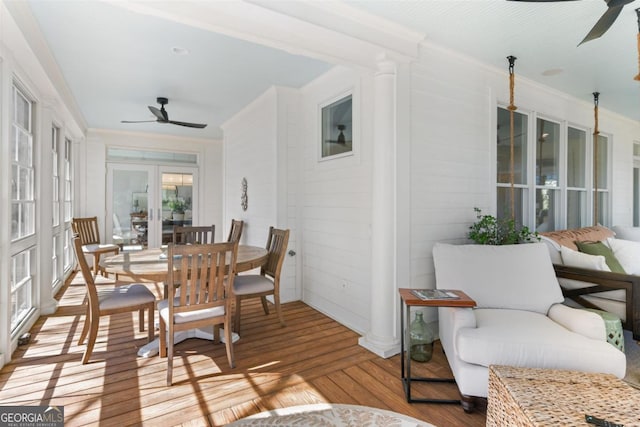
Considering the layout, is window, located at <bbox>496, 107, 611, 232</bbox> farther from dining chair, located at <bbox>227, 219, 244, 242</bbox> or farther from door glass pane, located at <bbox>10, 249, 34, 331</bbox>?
door glass pane, located at <bbox>10, 249, 34, 331</bbox>

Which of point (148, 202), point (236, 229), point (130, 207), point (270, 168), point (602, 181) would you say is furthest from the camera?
point (148, 202)

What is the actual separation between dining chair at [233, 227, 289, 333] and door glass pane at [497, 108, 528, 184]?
99.5 inches

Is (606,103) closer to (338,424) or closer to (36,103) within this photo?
(338,424)

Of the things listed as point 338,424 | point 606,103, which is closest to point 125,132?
point 338,424

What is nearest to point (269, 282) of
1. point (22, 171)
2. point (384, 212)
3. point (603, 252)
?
point (384, 212)

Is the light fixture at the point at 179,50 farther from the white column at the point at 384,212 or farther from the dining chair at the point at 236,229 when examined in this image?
the dining chair at the point at 236,229

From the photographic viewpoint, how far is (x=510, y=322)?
218 centimetres

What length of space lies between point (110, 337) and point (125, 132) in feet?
16.2

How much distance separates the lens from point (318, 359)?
2.69 m

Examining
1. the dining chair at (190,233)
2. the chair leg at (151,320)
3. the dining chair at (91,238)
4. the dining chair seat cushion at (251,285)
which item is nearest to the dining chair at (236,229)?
the dining chair at (190,233)

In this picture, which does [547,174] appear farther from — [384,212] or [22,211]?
[22,211]

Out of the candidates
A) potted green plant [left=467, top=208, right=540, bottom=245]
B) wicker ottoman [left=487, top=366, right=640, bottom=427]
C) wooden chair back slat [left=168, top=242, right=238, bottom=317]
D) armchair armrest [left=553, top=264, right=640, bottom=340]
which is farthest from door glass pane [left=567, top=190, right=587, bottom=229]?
wooden chair back slat [left=168, top=242, right=238, bottom=317]

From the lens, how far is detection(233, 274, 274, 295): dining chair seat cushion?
3164 millimetres

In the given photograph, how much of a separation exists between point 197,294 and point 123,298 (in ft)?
2.26
